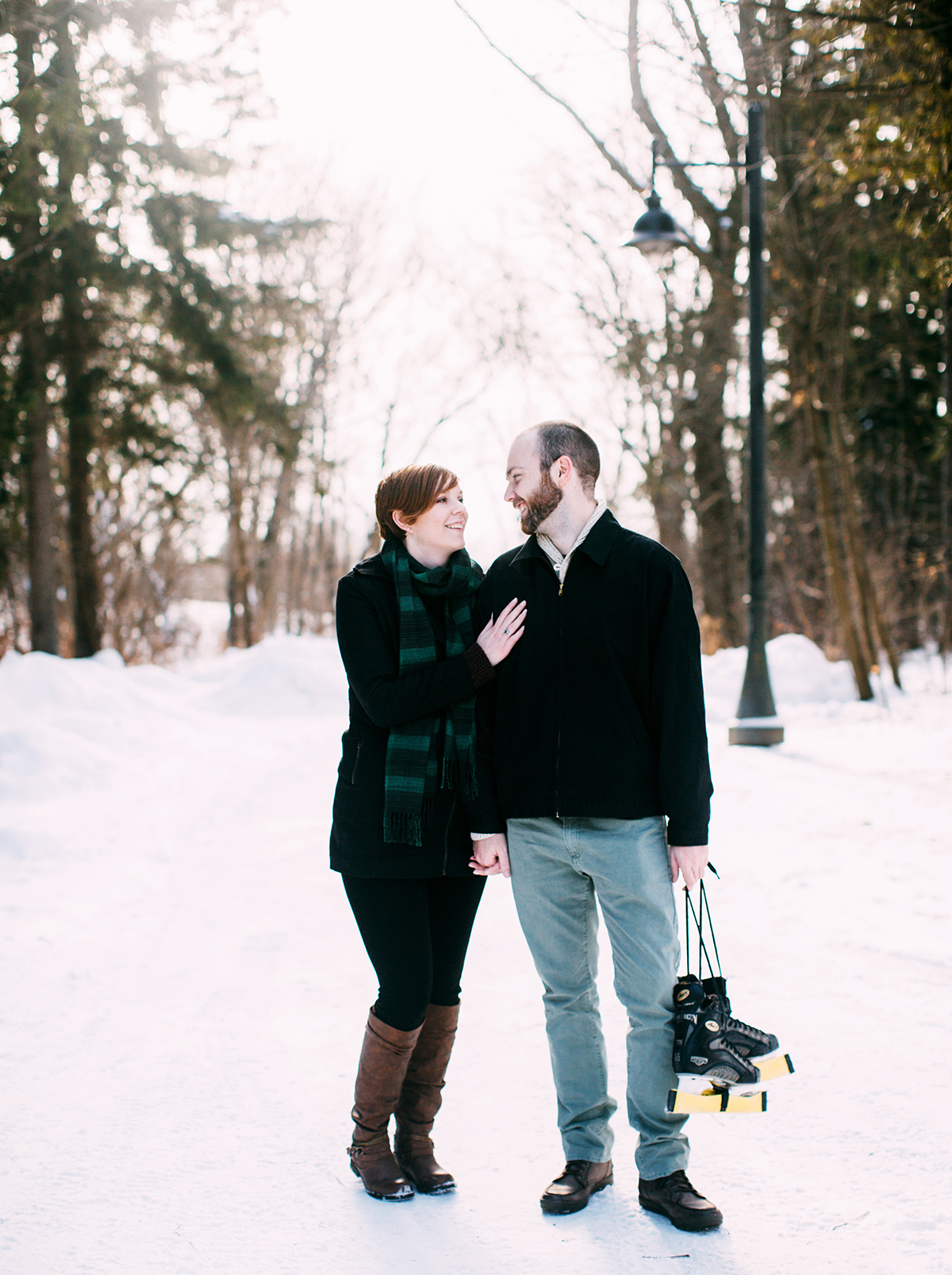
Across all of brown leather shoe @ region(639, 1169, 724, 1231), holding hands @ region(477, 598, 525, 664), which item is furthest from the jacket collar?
brown leather shoe @ region(639, 1169, 724, 1231)

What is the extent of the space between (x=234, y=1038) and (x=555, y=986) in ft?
5.41

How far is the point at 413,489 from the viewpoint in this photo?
3078 mm

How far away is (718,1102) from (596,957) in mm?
533

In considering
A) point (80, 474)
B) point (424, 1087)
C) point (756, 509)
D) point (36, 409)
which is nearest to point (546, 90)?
point (756, 509)

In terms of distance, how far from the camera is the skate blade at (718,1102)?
2688mm

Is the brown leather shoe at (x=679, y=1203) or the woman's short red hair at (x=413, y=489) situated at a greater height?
the woman's short red hair at (x=413, y=489)

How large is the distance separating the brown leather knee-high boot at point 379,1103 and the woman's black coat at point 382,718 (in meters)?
0.45

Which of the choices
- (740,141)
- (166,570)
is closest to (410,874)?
(740,141)

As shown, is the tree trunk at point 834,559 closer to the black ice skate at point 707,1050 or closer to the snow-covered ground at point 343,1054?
the snow-covered ground at point 343,1054

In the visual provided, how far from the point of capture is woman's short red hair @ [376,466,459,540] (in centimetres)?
307

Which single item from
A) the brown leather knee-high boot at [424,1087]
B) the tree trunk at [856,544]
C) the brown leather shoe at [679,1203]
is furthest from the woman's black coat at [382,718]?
the tree trunk at [856,544]

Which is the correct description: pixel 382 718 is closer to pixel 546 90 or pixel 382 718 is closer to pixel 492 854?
pixel 492 854

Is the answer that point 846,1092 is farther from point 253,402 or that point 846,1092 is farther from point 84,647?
point 84,647

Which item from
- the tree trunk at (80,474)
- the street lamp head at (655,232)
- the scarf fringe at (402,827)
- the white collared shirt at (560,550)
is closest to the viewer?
the scarf fringe at (402,827)
